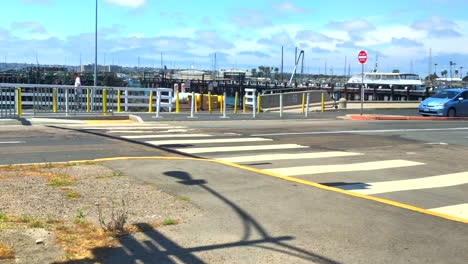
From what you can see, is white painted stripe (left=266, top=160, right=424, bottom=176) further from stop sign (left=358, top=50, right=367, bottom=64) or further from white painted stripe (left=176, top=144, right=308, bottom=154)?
stop sign (left=358, top=50, right=367, bottom=64)

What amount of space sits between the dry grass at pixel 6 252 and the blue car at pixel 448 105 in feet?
89.2

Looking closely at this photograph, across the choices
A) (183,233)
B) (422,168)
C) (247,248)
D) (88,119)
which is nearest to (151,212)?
(183,233)

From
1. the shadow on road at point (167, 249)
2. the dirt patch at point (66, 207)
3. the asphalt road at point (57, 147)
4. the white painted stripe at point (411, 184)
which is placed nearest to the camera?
the shadow on road at point (167, 249)

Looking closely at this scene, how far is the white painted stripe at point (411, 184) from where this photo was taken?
784cm

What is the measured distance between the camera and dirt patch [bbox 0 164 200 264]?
466 cm

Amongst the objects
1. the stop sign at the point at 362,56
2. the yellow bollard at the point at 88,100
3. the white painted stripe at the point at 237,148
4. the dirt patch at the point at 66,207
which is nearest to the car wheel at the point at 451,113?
the stop sign at the point at 362,56

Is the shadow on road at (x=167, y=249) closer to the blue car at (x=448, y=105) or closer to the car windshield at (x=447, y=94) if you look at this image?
the blue car at (x=448, y=105)

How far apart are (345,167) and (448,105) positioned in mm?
20638

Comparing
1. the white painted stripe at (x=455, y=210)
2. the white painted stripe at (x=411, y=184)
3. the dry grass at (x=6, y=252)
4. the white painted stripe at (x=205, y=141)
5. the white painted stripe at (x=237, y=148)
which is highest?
the white painted stripe at (x=205, y=141)

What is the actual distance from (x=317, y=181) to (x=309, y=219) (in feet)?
8.16

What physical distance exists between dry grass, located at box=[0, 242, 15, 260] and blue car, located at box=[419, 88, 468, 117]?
27.2 meters

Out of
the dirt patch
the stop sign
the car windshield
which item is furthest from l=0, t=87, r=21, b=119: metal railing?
the car windshield

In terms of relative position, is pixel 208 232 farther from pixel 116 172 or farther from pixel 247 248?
pixel 116 172

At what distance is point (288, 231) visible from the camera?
5.42 m
